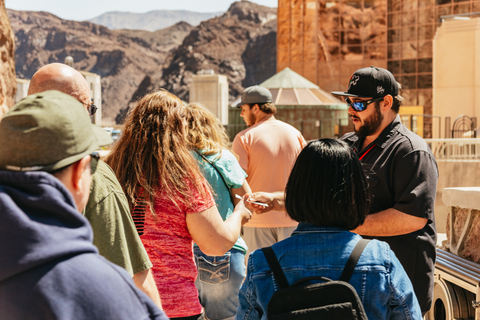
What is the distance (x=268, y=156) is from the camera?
203 inches

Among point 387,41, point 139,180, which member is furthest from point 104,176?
point 387,41

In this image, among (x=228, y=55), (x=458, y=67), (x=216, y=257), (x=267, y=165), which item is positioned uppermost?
(x=228, y=55)

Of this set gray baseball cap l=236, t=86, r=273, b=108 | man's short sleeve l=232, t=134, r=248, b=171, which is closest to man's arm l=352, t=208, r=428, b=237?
man's short sleeve l=232, t=134, r=248, b=171

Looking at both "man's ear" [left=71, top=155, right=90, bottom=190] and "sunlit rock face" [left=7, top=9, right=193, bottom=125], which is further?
"sunlit rock face" [left=7, top=9, right=193, bottom=125]

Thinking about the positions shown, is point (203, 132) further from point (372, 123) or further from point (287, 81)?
point (287, 81)

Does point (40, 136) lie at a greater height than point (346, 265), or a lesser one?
greater

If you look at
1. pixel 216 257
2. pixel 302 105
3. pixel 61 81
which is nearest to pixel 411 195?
pixel 216 257

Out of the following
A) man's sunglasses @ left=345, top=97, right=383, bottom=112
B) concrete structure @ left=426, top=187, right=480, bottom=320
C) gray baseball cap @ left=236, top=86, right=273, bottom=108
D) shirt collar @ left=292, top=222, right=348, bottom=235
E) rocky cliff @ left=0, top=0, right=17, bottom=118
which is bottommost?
concrete structure @ left=426, top=187, right=480, bottom=320

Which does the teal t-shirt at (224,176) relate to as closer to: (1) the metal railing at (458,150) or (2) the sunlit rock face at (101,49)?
(1) the metal railing at (458,150)

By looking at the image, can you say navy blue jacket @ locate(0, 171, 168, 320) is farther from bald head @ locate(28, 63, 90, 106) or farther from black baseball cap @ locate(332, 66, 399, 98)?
black baseball cap @ locate(332, 66, 399, 98)

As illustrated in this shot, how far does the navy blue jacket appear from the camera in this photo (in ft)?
4.31

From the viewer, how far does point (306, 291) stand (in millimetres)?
1954

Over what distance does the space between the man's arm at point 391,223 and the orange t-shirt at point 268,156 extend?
195 cm

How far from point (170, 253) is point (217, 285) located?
0.63 metres
